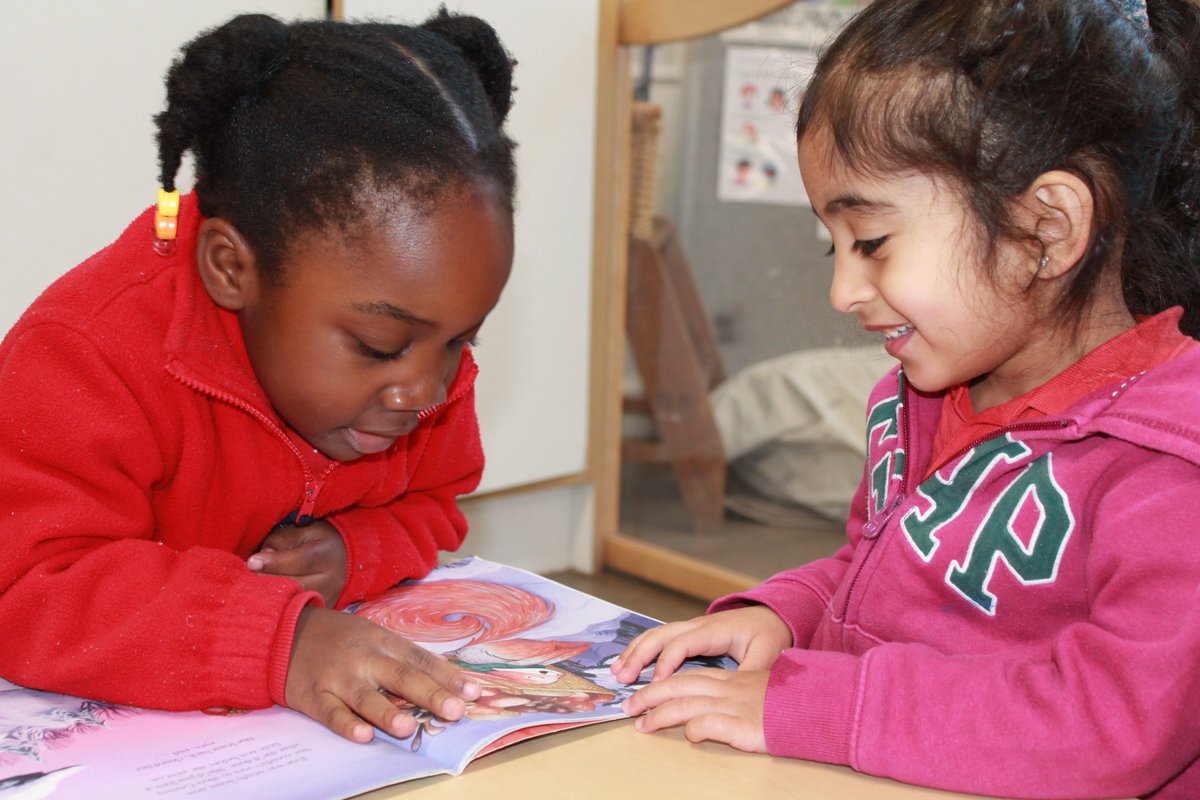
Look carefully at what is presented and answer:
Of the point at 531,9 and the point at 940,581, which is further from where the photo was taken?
the point at 531,9

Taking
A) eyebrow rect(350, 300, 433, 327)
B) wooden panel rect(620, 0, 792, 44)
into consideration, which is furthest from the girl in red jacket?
wooden panel rect(620, 0, 792, 44)

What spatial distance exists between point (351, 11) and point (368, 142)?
97cm

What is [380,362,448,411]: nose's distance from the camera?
711mm

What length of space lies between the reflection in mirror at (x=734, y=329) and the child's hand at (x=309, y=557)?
1.03 m

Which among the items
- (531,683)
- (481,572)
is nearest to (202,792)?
(531,683)

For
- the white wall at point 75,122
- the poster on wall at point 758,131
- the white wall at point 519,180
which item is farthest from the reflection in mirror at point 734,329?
the white wall at point 75,122

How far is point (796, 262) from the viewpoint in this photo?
1790 millimetres

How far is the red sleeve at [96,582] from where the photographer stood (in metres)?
0.61

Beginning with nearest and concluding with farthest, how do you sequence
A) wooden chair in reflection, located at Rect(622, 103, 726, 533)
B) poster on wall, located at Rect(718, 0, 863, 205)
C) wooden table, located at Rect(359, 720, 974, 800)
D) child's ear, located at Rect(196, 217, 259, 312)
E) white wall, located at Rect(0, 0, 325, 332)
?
1. wooden table, located at Rect(359, 720, 974, 800)
2. child's ear, located at Rect(196, 217, 259, 312)
3. white wall, located at Rect(0, 0, 325, 332)
4. poster on wall, located at Rect(718, 0, 863, 205)
5. wooden chair in reflection, located at Rect(622, 103, 726, 533)

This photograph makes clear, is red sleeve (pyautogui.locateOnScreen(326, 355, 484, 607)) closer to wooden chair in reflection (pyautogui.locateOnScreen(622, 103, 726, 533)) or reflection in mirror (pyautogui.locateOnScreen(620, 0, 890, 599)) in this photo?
reflection in mirror (pyautogui.locateOnScreen(620, 0, 890, 599))

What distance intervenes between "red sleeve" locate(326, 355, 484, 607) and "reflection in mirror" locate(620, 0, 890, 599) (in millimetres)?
885

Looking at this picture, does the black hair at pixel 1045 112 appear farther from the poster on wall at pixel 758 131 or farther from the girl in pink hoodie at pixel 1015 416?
the poster on wall at pixel 758 131

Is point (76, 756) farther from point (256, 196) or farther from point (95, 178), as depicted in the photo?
point (95, 178)

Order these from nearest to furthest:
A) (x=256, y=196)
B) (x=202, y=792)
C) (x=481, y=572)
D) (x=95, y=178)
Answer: (x=202, y=792) → (x=256, y=196) → (x=481, y=572) → (x=95, y=178)
